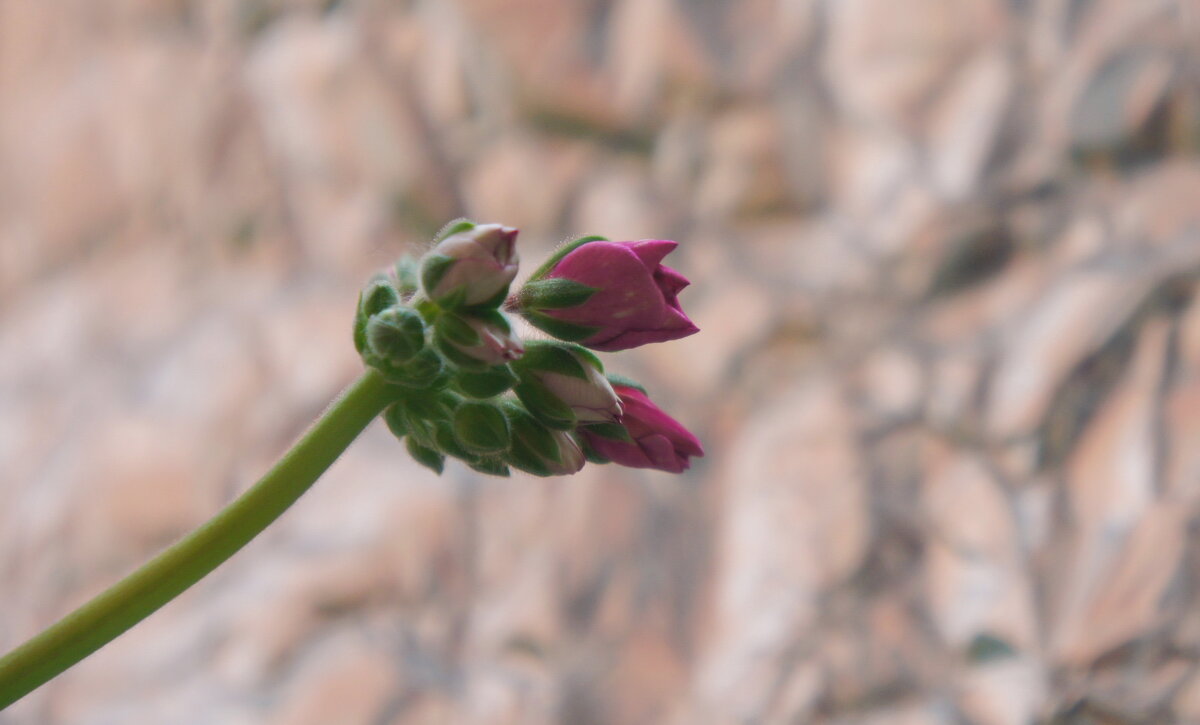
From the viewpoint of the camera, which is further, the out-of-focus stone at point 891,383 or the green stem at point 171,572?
the out-of-focus stone at point 891,383

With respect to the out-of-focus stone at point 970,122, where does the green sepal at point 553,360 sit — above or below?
below

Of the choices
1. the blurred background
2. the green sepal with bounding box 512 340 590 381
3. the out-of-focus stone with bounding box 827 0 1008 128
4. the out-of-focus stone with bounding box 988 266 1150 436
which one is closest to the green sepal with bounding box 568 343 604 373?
the green sepal with bounding box 512 340 590 381

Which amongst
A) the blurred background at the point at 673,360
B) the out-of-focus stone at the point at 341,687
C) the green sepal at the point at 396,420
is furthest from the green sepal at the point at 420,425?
the out-of-focus stone at the point at 341,687

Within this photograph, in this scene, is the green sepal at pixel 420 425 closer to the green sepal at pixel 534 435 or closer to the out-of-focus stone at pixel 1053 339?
the green sepal at pixel 534 435

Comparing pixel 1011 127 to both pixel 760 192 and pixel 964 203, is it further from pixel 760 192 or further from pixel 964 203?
pixel 760 192

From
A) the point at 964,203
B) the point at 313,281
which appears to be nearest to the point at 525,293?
the point at 964,203

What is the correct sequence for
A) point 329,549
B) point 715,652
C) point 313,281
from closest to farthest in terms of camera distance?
point 715,652, point 329,549, point 313,281
